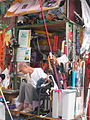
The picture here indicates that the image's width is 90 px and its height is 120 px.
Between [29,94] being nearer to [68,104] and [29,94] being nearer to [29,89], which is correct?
[29,89]

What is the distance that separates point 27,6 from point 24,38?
0.63 meters

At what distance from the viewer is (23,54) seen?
4312 millimetres

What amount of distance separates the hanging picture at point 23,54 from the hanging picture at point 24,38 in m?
0.10

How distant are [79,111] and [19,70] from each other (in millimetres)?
1393

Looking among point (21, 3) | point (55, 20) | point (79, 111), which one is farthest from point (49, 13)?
point (79, 111)

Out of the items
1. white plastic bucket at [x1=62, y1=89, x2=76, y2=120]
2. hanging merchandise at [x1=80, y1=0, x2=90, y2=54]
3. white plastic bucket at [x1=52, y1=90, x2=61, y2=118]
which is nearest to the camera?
white plastic bucket at [x1=62, y1=89, x2=76, y2=120]

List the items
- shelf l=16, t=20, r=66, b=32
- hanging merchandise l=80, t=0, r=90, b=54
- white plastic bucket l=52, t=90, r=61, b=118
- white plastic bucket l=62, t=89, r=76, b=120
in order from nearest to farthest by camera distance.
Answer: white plastic bucket l=62, t=89, r=76, b=120, white plastic bucket l=52, t=90, r=61, b=118, shelf l=16, t=20, r=66, b=32, hanging merchandise l=80, t=0, r=90, b=54

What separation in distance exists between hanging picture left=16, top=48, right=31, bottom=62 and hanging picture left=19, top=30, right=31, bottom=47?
3.8 inches

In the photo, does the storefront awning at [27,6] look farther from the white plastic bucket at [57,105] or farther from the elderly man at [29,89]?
the white plastic bucket at [57,105]

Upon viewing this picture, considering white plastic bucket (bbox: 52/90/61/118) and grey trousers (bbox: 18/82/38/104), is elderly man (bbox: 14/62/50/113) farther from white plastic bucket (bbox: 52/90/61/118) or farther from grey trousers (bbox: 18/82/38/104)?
white plastic bucket (bbox: 52/90/61/118)

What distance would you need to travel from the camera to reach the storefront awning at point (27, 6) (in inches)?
147

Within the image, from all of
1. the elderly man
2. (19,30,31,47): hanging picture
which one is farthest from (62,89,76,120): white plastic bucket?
(19,30,31,47): hanging picture

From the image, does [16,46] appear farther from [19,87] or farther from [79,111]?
[79,111]

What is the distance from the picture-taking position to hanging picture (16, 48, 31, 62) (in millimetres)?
4273
